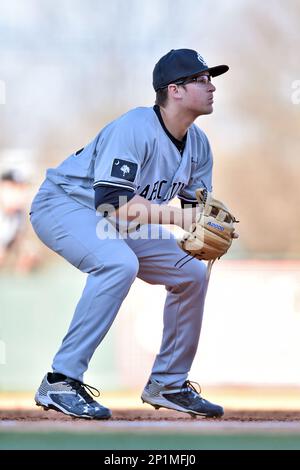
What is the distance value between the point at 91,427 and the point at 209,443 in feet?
1.37

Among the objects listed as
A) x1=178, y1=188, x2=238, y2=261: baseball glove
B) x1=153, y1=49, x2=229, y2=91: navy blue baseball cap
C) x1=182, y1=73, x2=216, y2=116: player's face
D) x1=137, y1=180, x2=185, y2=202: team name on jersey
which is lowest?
x1=178, y1=188, x2=238, y2=261: baseball glove

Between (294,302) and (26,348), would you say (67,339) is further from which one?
(26,348)

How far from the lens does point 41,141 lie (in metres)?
8.59

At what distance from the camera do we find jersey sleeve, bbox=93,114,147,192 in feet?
10.2

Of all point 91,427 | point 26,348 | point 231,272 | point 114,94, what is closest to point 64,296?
point 26,348

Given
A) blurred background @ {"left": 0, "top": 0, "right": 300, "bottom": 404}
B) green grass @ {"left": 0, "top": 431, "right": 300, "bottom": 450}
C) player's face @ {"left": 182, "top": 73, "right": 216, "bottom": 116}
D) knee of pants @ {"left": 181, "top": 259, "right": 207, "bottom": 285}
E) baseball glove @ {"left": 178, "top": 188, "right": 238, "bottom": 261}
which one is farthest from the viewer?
blurred background @ {"left": 0, "top": 0, "right": 300, "bottom": 404}

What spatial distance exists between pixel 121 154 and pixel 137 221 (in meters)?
0.22

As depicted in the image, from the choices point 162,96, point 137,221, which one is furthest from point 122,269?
point 162,96

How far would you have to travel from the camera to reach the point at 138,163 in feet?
10.4

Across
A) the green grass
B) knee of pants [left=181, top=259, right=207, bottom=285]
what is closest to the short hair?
knee of pants [left=181, top=259, right=207, bottom=285]

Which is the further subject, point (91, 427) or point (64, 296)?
point (64, 296)

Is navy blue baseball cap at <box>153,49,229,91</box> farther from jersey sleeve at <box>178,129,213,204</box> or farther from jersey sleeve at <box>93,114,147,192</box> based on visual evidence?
jersey sleeve at <box>178,129,213,204</box>

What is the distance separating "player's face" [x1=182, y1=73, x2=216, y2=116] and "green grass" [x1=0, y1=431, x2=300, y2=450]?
3.80 ft

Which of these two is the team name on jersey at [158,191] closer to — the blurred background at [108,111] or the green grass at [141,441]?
the green grass at [141,441]
